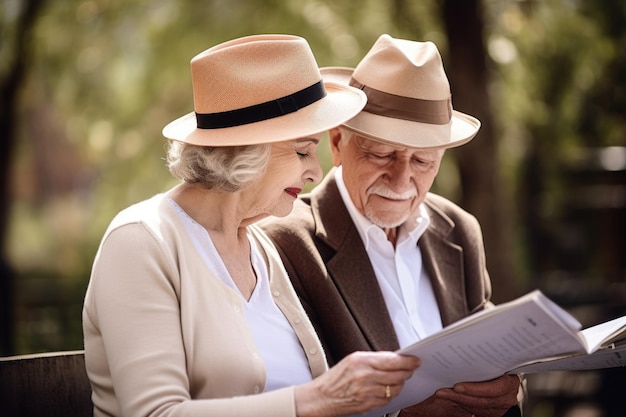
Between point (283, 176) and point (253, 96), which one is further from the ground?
point (253, 96)

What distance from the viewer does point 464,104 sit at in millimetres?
6000

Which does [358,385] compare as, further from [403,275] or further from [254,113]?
[403,275]

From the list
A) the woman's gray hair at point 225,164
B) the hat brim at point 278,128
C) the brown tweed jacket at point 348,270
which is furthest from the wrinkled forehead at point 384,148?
the woman's gray hair at point 225,164

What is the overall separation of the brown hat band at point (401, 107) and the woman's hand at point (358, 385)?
3.86ft

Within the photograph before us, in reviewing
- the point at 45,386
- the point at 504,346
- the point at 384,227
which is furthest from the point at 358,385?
the point at 384,227

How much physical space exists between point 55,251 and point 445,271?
14.1 meters

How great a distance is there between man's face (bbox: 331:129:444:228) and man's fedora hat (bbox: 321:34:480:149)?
70 millimetres

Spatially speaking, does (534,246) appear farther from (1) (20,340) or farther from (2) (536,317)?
(2) (536,317)

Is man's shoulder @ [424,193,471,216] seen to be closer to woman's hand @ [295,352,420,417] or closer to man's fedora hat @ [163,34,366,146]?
man's fedora hat @ [163,34,366,146]

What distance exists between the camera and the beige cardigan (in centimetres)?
206

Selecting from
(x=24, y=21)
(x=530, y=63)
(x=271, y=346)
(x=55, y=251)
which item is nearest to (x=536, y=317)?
(x=271, y=346)

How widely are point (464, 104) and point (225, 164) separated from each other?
12.8 ft

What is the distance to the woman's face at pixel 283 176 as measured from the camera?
2.42 metres

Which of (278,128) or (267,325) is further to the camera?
(267,325)
